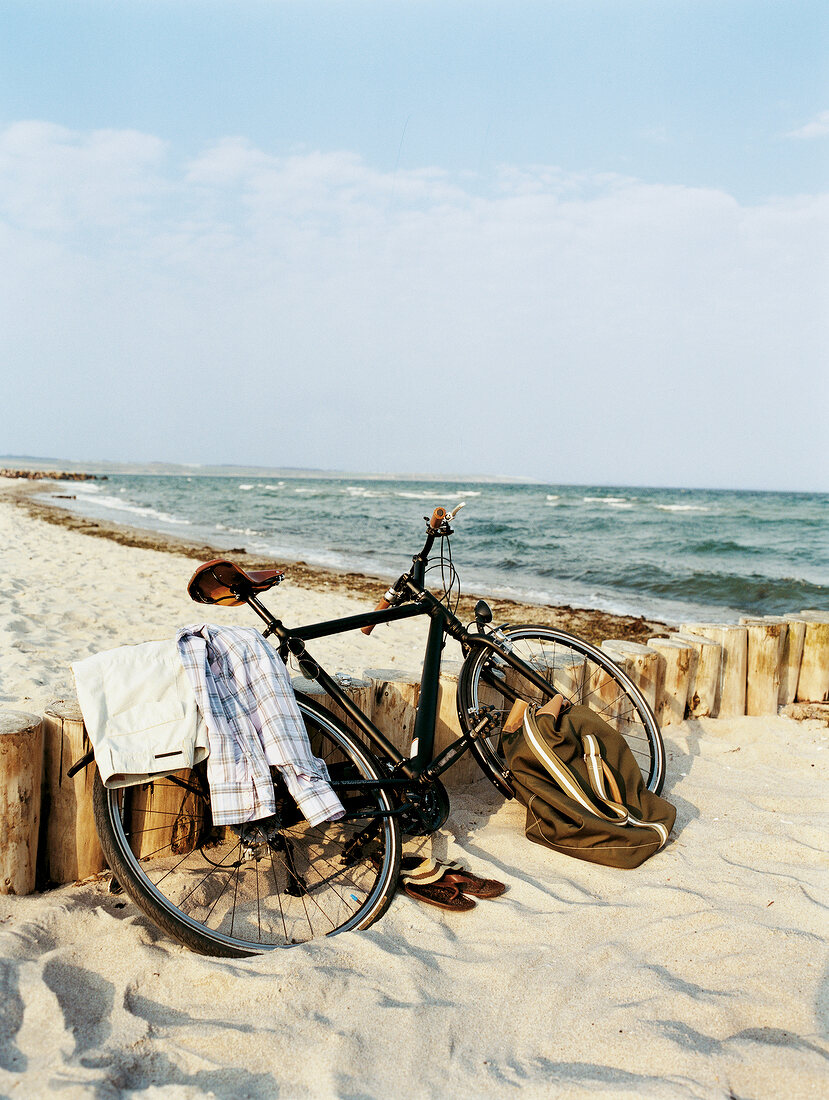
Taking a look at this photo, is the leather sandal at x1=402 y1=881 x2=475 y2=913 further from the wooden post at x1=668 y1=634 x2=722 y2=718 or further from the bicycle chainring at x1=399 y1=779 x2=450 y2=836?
the wooden post at x1=668 y1=634 x2=722 y2=718

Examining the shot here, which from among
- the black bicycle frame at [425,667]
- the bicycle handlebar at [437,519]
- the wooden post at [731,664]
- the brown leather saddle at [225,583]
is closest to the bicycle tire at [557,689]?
the black bicycle frame at [425,667]

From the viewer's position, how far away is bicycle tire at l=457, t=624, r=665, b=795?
145 inches

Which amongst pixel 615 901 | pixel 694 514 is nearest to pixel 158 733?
pixel 615 901

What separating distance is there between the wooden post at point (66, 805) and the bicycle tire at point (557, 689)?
1.76 metres

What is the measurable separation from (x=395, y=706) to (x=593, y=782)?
1094 millimetres

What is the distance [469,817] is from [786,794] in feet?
6.32

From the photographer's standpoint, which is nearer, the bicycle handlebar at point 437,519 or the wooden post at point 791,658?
the bicycle handlebar at point 437,519

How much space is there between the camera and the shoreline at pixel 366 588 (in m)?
9.84

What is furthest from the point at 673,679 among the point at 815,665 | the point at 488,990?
the point at 488,990

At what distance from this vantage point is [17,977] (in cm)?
222

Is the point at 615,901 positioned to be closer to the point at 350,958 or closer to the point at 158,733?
the point at 350,958

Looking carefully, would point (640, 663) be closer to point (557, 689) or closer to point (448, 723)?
point (557, 689)

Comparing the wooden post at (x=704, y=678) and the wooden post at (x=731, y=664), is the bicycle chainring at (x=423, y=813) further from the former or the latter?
the wooden post at (x=731, y=664)

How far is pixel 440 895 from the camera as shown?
294cm
